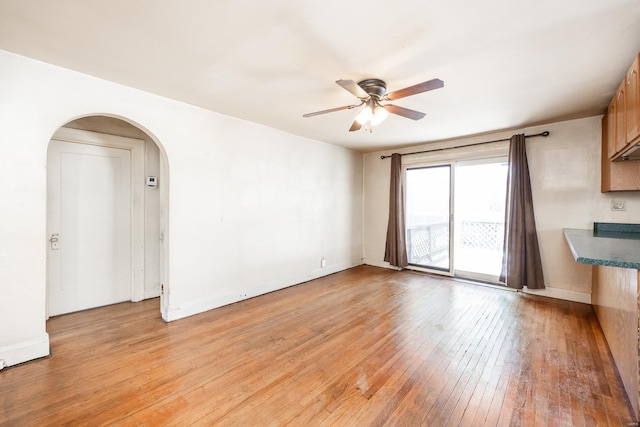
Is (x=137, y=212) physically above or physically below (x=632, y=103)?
below

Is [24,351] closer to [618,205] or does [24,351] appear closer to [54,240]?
[54,240]

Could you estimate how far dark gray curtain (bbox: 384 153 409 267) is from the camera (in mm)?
5337

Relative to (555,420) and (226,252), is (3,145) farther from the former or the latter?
(555,420)

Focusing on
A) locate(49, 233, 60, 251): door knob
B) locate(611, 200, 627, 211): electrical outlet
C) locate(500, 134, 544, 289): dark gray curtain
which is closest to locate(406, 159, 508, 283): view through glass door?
locate(500, 134, 544, 289): dark gray curtain

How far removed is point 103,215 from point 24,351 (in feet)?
5.68

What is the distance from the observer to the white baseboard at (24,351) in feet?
7.01

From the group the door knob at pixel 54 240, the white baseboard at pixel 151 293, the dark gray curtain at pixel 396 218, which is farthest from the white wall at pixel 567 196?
the door knob at pixel 54 240

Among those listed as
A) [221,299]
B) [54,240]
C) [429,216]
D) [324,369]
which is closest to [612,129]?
[429,216]

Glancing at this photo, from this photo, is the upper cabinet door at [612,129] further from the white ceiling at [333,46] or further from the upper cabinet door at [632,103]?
the upper cabinet door at [632,103]

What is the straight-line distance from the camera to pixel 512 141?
13.3 ft

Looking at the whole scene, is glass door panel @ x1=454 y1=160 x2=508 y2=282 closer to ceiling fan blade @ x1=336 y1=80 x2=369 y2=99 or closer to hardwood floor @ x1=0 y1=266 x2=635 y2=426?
hardwood floor @ x1=0 y1=266 x2=635 y2=426

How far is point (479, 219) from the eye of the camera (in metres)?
4.79

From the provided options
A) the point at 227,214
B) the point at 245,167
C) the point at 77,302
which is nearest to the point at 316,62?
the point at 245,167

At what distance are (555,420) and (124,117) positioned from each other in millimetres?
4301
